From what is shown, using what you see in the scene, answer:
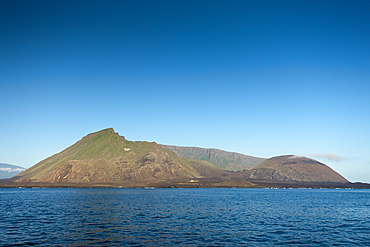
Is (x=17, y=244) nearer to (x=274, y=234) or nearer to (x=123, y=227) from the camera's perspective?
(x=123, y=227)

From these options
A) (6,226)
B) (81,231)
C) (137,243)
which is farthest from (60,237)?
(6,226)

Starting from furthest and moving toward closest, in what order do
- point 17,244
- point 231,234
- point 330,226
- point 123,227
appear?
1. point 330,226
2. point 123,227
3. point 231,234
4. point 17,244

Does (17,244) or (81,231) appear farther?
(81,231)

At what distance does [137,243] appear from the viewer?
3297 cm

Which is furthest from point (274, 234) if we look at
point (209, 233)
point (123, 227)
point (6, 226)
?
point (6, 226)

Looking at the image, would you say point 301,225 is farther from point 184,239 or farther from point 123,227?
point 123,227

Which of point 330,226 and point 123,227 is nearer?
point 123,227

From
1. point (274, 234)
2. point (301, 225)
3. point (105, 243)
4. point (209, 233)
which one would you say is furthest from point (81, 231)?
point (301, 225)

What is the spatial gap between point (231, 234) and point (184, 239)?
8.37m

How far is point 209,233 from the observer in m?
39.9

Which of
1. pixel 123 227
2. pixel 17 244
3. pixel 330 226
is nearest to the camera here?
pixel 17 244

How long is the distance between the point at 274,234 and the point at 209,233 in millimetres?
10256

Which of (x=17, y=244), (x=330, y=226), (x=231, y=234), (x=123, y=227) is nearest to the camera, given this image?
(x=17, y=244)

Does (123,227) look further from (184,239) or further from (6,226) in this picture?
(6,226)
